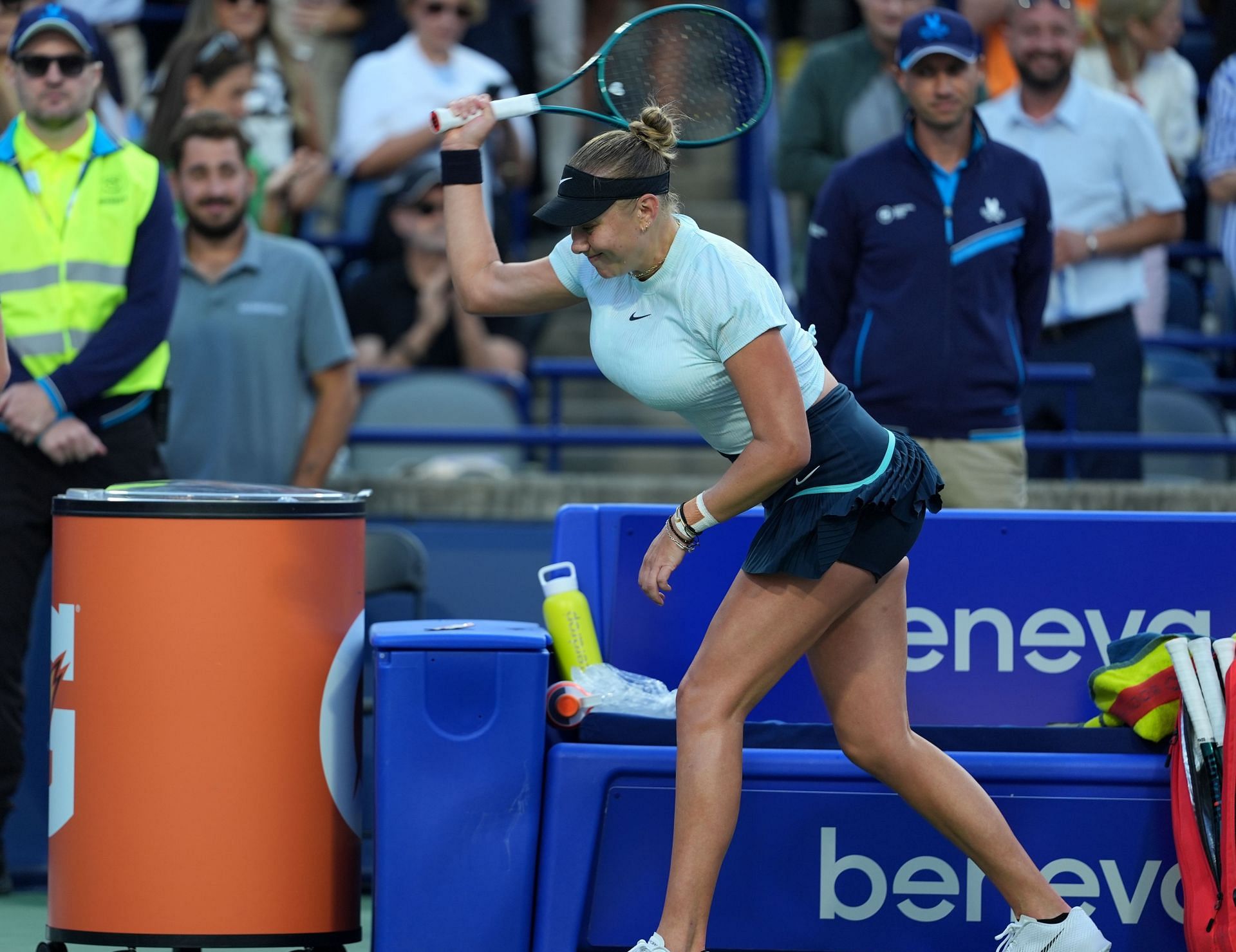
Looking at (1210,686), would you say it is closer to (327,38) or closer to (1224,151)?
(1224,151)

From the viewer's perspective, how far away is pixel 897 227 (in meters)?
5.09

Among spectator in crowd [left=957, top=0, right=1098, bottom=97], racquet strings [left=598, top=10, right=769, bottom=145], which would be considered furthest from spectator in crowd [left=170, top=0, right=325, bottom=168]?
racquet strings [left=598, top=10, right=769, bottom=145]

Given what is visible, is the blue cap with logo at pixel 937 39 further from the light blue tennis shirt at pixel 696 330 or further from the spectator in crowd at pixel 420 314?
the spectator in crowd at pixel 420 314

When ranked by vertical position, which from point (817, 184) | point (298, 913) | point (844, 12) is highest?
point (844, 12)

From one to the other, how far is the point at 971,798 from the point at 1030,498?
259 centimetres

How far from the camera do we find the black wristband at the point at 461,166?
148 inches

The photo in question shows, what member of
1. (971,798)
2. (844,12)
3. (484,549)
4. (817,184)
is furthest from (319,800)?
(844,12)

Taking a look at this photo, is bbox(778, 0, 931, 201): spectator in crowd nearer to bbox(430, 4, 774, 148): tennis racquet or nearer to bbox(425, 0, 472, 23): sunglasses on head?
bbox(425, 0, 472, 23): sunglasses on head

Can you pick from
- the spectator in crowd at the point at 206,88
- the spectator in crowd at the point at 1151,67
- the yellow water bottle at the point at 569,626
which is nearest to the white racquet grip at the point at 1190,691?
the yellow water bottle at the point at 569,626

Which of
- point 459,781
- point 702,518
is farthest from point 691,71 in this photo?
point 459,781

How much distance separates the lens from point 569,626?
4.06 meters

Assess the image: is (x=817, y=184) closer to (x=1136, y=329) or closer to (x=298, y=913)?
(x=1136, y=329)

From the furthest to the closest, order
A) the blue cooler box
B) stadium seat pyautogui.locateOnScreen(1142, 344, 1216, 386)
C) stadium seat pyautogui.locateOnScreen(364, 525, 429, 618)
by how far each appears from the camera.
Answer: stadium seat pyautogui.locateOnScreen(1142, 344, 1216, 386)
stadium seat pyautogui.locateOnScreen(364, 525, 429, 618)
the blue cooler box

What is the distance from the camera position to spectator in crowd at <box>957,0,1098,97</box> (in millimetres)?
7805
